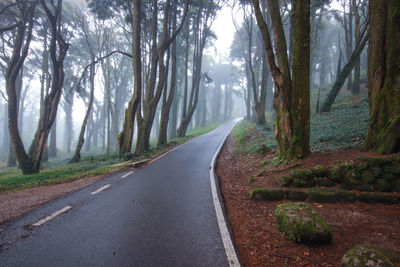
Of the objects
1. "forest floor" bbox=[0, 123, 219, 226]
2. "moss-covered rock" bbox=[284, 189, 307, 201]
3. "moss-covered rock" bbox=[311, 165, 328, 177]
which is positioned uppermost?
"moss-covered rock" bbox=[311, 165, 328, 177]

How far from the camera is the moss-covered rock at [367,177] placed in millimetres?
5578

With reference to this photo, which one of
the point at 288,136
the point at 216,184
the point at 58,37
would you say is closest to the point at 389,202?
the point at 288,136

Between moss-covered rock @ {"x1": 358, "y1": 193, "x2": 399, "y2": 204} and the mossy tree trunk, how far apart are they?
143 cm

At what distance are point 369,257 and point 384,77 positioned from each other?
5.89 metres

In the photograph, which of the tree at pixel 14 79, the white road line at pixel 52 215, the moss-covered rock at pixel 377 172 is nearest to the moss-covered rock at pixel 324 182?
the moss-covered rock at pixel 377 172

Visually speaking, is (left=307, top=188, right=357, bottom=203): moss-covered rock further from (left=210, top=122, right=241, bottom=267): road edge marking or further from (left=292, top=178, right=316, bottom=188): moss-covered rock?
(left=210, top=122, right=241, bottom=267): road edge marking

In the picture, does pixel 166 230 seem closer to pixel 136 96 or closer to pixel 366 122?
pixel 366 122

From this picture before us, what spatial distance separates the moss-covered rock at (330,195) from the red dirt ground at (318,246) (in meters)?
0.13

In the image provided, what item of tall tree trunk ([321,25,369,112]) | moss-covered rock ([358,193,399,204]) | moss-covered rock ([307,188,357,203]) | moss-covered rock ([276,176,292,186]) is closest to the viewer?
moss-covered rock ([358,193,399,204])

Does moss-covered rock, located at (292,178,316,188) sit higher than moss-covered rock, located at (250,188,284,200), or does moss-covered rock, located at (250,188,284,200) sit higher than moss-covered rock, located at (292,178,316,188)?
moss-covered rock, located at (292,178,316,188)

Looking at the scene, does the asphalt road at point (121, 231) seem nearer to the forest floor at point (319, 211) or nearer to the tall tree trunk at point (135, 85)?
the forest floor at point (319, 211)

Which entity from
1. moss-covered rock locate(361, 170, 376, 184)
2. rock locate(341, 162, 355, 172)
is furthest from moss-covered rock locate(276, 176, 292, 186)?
moss-covered rock locate(361, 170, 376, 184)

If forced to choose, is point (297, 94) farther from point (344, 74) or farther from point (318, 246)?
point (344, 74)

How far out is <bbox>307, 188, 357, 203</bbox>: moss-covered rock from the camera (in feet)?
17.8
